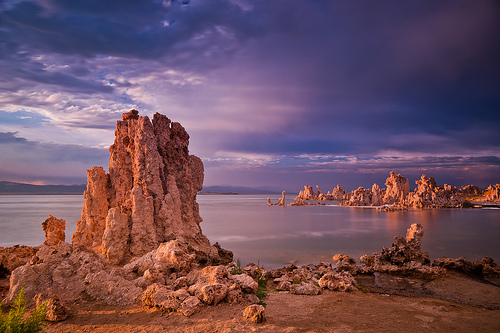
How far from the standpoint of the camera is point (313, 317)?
18.2 feet

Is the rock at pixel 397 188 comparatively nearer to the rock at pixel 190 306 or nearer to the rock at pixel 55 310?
the rock at pixel 190 306

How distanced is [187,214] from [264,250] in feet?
27.6

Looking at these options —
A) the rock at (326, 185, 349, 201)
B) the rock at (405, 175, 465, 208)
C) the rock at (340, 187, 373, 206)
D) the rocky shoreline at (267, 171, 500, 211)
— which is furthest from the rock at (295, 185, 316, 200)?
the rock at (405, 175, 465, 208)

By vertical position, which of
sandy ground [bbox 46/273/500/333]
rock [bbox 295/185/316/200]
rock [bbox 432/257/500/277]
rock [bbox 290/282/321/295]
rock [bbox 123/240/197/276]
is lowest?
rock [bbox 295/185/316/200]

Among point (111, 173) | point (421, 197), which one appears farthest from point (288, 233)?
point (421, 197)

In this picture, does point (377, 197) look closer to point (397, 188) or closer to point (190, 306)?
point (397, 188)

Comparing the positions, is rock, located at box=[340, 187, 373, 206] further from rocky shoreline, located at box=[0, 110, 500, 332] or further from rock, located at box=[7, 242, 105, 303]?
rock, located at box=[7, 242, 105, 303]

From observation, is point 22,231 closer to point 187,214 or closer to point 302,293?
point 187,214

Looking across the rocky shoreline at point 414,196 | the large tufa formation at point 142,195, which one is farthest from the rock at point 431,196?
the large tufa formation at point 142,195

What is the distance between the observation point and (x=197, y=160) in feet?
43.2

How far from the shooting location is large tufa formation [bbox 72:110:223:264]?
975 centimetres

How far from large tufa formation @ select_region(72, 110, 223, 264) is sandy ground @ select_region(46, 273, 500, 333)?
13.8ft

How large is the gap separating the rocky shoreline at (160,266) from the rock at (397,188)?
64827 millimetres

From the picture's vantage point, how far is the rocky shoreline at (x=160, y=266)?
18.1 ft
